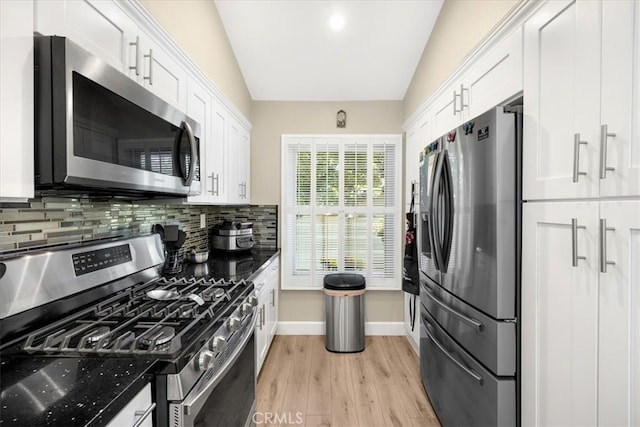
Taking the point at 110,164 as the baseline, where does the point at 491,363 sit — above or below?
below

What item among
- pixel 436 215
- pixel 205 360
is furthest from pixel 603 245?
pixel 205 360

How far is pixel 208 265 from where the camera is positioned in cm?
238

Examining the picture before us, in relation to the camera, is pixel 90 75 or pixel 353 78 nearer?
pixel 90 75

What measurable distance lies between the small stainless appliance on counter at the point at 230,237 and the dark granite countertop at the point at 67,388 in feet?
6.59

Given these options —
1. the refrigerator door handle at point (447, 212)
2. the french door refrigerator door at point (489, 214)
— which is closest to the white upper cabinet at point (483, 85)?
the french door refrigerator door at point (489, 214)

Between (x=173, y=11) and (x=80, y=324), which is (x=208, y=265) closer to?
(x=80, y=324)

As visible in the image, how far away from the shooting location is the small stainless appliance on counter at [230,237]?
2904 mm

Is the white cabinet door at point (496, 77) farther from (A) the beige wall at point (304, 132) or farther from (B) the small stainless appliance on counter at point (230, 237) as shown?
(B) the small stainless appliance on counter at point (230, 237)

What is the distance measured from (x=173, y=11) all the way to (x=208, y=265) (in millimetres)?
1665

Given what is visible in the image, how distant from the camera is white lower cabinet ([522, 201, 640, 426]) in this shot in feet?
2.84

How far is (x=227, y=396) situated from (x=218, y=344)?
0.32 m

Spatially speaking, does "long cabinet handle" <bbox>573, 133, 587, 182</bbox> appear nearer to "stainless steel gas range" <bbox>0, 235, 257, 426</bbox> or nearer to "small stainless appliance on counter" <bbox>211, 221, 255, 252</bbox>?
"stainless steel gas range" <bbox>0, 235, 257, 426</bbox>

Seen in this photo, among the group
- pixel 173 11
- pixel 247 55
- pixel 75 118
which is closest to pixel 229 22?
pixel 247 55

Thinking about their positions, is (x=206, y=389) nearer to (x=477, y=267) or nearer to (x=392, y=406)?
(x=477, y=267)
